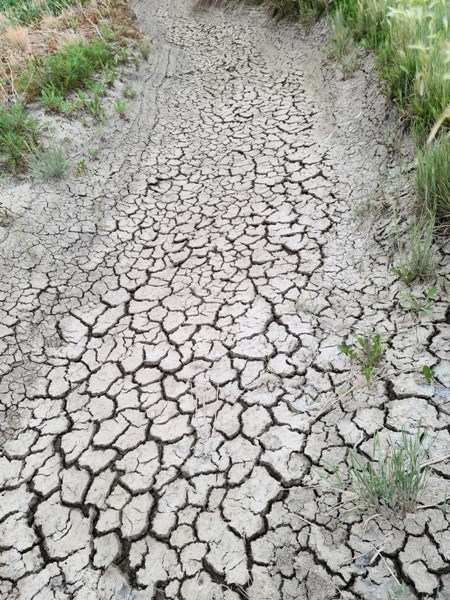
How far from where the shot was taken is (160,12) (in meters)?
7.76

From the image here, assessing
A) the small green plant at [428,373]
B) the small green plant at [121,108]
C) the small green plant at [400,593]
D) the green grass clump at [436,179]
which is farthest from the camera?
the small green plant at [121,108]

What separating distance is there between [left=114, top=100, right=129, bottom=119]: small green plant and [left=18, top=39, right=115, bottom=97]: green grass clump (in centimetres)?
43

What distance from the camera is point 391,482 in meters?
1.68

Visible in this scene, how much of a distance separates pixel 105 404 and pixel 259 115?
3304 mm

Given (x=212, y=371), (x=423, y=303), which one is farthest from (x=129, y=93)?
(x=423, y=303)

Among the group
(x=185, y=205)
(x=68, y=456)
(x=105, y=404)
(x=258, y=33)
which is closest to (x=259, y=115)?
(x=185, y=205)

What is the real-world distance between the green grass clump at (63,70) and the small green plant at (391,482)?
14.1 ft

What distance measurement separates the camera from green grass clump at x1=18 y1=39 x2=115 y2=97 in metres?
4.73

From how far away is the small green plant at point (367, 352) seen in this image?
2199 millimetres

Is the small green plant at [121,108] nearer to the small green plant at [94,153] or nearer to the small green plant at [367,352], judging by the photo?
the small green plant at [94,153]

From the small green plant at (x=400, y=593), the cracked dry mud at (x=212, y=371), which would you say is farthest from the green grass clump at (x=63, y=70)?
the small green plant at (x=400, y=593)

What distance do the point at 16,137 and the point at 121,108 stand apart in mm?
1133

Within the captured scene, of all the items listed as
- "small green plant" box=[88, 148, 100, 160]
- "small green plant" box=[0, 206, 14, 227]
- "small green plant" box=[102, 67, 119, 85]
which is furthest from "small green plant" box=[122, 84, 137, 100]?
"small green plant" box=[0, 206, 14, 227]

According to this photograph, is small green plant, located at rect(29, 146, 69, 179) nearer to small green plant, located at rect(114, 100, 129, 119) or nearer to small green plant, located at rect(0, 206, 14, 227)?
small green plant, located at rect(0, 206, 14, 227)
